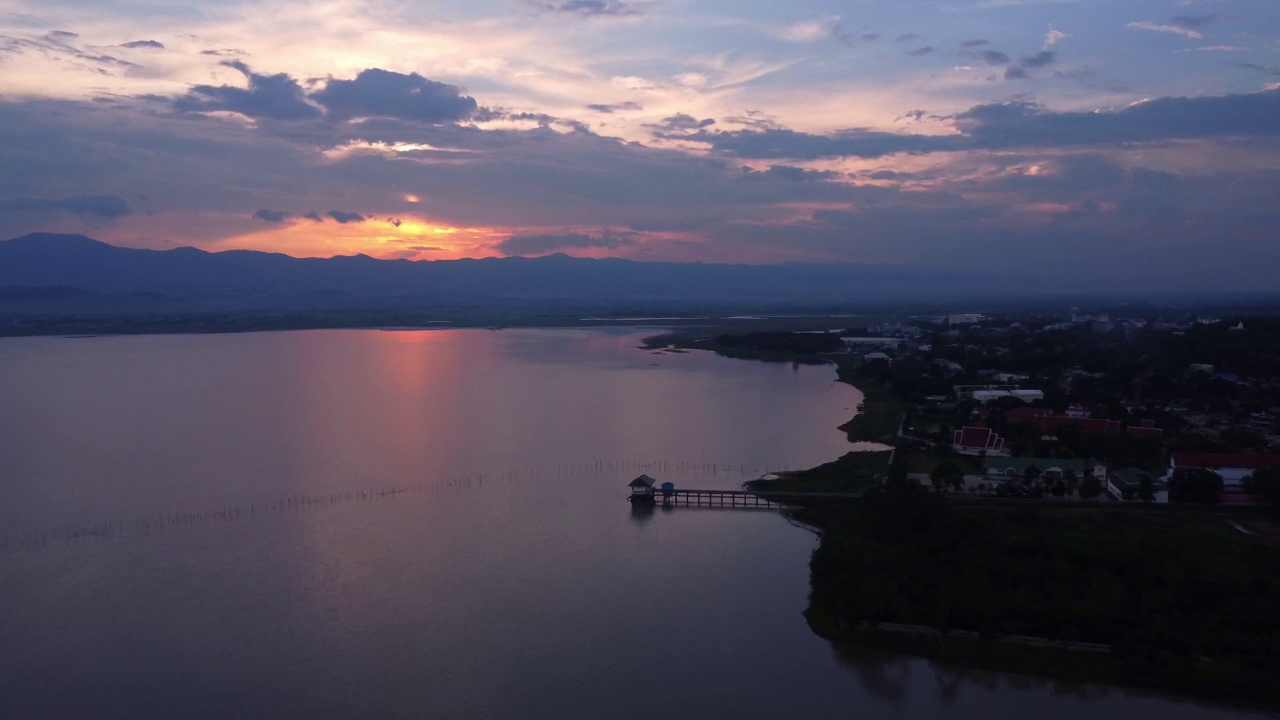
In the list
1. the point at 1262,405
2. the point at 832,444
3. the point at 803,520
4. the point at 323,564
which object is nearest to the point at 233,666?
the point at 323,564

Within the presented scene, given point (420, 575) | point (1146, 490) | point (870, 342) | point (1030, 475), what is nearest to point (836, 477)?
point (1030, 475)

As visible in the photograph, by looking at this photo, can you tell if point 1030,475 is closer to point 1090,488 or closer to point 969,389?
point 1090,488

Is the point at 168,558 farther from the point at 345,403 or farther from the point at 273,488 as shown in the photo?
the point at 345,403

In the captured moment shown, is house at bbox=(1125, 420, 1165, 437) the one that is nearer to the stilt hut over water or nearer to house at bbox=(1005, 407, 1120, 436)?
house at bbox=(1005, 407, 1120, 436)

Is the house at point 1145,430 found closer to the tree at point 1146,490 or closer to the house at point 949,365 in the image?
the tree at point 1146,490

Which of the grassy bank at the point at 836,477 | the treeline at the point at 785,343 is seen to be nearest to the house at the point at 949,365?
the treeline at the point at 785,343

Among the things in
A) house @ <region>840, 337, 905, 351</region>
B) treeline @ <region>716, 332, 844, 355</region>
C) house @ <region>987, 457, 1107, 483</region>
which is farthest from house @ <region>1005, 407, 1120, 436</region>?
treeline @ <region>716, 332, 844, 355</region>
